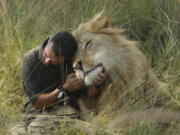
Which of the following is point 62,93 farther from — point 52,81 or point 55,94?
point 52,81

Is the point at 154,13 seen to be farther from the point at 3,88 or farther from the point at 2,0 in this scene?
the point at 3,88

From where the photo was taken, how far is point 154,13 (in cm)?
694

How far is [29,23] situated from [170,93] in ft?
6.97

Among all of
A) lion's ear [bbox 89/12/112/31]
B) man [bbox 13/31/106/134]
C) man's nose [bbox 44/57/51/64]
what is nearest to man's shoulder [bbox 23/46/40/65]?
man [bbox 13/31/106/134]

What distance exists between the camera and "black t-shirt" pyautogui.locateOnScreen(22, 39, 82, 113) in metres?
4.83

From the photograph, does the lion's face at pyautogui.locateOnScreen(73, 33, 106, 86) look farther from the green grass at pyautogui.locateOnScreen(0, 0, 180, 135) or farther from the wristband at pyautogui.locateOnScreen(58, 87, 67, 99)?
the green grass at pyautogui.locateOnScreen(0, 0, 180, 135)

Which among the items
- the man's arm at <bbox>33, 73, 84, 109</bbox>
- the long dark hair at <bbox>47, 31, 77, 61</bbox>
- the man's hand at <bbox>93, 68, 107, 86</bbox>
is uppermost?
the long dark hair at <bbox>47, 31, 77, 61</bbox>

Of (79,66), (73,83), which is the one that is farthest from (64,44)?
(73,83)

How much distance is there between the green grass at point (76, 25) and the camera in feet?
17.4

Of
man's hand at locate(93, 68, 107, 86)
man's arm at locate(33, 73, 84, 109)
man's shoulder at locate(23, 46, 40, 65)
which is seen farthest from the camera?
man's shoulder at locate(23, 46, 40, 65)

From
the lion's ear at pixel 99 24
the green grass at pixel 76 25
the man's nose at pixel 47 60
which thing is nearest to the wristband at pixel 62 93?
the man's nose at pixel 47 60

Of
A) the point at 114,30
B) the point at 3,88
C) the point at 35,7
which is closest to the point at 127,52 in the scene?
the point at 114,30

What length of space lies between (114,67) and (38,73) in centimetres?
68

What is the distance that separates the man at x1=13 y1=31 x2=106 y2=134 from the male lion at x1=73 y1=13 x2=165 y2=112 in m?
0.08
